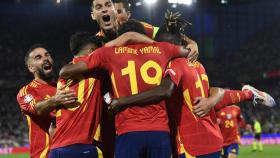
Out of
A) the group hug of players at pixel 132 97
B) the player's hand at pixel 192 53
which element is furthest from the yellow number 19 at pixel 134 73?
the player's hand at pixel 192 53

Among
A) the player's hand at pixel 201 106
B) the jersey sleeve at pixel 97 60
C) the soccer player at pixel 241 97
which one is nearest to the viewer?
the jersey sleeve at pixel 97 60

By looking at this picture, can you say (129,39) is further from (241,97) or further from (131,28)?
(241,97)

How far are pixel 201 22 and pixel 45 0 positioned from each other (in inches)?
584

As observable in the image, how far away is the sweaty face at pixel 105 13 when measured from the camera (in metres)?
5.61

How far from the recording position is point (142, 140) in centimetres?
469

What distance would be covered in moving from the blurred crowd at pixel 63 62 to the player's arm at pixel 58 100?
81.8 ft

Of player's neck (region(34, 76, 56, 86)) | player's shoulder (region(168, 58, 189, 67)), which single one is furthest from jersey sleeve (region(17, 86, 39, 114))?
player's shoulder (region(168, 58, 189, 67))

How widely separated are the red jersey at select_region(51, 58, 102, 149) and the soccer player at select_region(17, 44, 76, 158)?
46 cm

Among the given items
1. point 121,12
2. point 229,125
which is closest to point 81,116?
point 121,12

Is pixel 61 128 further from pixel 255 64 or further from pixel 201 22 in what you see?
pixel 201 22

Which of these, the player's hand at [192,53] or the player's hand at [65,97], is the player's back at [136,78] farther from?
the player's hand at [192,53]

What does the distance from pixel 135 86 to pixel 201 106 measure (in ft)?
3.14

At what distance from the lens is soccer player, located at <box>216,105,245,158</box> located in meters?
13.8

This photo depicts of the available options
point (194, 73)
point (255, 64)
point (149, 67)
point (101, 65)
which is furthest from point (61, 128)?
point (255, 64)
